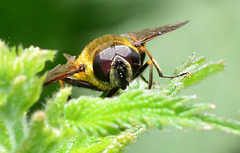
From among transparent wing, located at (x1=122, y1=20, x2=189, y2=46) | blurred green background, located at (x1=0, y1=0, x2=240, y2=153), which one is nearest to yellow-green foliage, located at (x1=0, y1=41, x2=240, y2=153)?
transparent wing, located at (x1=122, y1=20, x2=189, y2=46)

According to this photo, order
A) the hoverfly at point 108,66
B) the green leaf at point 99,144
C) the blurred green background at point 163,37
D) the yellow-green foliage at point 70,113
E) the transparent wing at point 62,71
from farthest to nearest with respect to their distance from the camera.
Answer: the blurred green background at point 163,37 → the hoverfly at point 108,66 → the transparent wing at point 62,71 → the green leaf at point 99,144 → the yellow-green foliage at point 70,113

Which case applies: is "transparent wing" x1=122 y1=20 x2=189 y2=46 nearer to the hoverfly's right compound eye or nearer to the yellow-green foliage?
the hoverfly's right compound eye

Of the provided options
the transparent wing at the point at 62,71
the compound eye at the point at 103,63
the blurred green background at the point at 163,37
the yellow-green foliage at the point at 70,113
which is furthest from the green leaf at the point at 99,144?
the blurred green background at the point at 163,37

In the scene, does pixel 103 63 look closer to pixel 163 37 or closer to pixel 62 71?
pixel 62 71

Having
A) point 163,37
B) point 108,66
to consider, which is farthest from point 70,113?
point 163,37

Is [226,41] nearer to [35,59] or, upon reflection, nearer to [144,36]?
[144,36]

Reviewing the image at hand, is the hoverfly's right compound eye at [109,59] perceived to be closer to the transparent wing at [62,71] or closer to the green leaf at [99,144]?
the transparent wing at [62,71]
